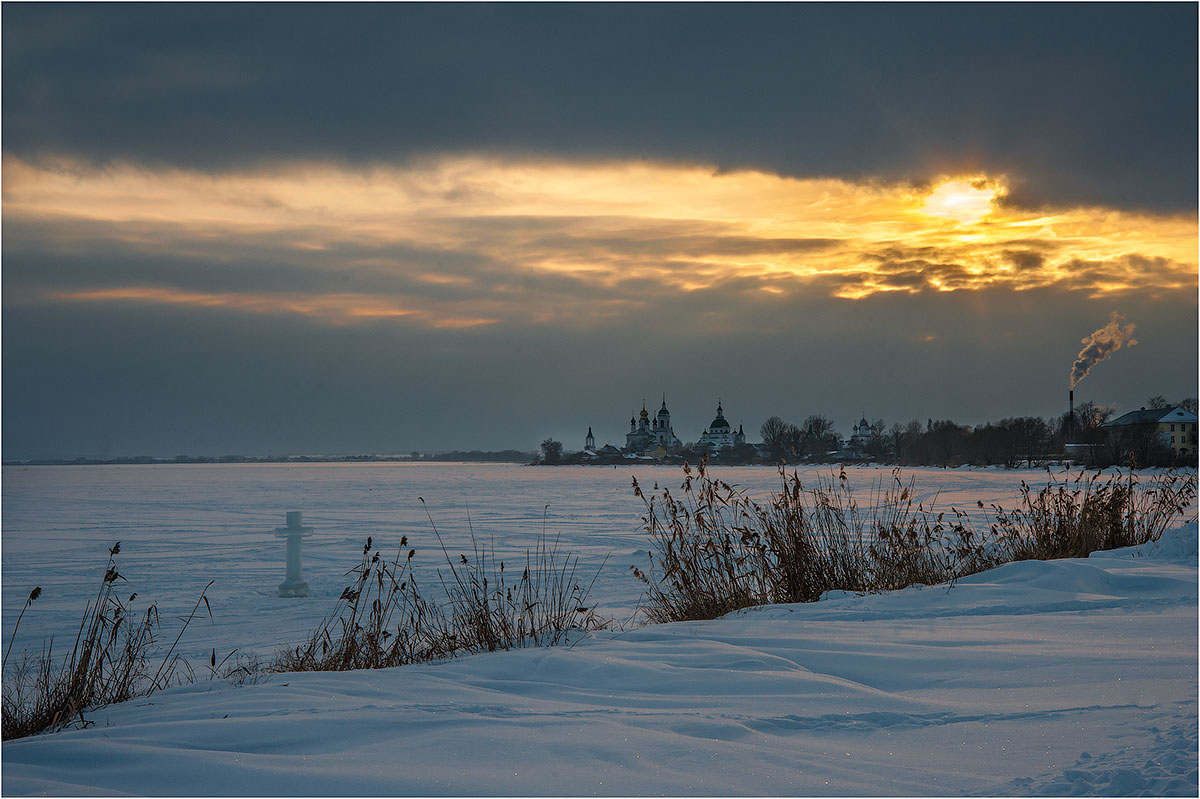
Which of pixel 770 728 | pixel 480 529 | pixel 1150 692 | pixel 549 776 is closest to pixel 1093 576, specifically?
pixel 1150 692

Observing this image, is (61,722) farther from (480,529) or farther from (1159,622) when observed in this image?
(480,529)

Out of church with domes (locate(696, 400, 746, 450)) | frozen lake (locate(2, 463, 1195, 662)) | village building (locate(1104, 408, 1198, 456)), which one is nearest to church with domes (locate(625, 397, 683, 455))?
church with domes (locate(696, 400, 746, 450))

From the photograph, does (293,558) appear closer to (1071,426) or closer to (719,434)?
(1071,426)

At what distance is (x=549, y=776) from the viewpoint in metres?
2.21

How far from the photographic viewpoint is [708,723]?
8.61 ft

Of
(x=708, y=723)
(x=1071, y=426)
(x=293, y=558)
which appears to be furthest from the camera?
(x=1071, y=426)

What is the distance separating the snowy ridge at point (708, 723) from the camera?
2146 mm

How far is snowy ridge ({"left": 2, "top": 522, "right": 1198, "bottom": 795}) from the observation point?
215 centimetres

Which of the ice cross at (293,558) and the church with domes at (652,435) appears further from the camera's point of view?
the church with domes at (652,435)

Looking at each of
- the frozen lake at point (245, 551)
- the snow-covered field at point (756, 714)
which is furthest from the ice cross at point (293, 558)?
the snow-covered field at point (756, 714)

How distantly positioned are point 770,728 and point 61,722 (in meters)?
2.72

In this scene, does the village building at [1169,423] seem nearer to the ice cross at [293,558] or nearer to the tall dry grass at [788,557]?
the tall dry grass at [788,557]

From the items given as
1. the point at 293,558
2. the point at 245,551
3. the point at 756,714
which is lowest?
the point at 245,551

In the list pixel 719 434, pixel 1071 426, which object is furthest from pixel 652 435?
pixel 1071 426
